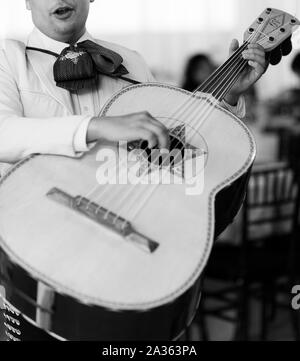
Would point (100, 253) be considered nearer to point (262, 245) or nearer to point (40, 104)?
point (40, 104)

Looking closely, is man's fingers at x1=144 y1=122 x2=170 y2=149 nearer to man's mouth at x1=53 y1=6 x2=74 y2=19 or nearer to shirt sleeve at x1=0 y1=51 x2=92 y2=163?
shirt sleeve at x1=0 y1=51 x2=92 y2=163

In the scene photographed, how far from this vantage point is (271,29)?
1120 mm

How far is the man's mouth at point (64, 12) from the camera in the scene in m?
0.99

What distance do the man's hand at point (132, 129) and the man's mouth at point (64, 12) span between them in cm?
24

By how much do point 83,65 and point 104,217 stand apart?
1.02 ft

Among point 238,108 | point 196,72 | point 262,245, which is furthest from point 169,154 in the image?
point 196,72

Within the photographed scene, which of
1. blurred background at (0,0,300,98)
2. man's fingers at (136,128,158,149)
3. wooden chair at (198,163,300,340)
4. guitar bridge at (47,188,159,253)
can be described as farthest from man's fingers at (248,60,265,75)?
blurred background at (0,0,300,98)

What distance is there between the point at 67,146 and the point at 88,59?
7.8 inches

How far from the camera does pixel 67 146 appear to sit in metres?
0.88

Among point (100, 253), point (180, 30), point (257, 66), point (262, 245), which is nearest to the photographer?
point (100, 253)

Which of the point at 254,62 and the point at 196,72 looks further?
the point at 196,72

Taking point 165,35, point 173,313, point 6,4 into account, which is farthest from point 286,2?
point 173,313

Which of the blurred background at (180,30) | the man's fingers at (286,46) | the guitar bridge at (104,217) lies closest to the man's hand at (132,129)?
the guitar bridge at (104,217)

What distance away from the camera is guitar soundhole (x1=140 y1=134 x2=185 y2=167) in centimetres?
90
